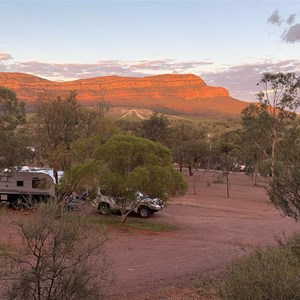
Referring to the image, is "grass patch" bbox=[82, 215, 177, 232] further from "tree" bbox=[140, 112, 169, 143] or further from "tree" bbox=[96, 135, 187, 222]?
"tree" bbox=[140, 112, 169, 143]

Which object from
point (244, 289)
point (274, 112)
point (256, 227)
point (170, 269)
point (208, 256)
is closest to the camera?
point (244, 289)

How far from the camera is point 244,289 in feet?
20.2

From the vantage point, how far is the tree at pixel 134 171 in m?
20.4

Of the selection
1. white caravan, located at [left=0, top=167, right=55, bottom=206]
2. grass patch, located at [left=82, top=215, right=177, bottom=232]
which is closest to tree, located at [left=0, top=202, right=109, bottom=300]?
grass patch, located at [left=82, top=215, right=177, bottom=232]

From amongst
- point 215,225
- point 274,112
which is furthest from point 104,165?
point 274,112

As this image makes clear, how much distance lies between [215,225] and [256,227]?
227 cm

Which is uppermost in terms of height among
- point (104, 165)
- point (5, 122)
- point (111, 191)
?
point (5, 122)

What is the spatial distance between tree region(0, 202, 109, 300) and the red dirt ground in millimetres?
2462

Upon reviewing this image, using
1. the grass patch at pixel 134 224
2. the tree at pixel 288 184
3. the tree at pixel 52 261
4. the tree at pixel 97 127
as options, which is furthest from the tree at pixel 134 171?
the tree at pixel 52 261

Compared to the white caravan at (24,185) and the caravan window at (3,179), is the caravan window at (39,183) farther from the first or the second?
the caravan window at (3,179)

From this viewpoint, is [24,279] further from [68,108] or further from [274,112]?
[274,112]

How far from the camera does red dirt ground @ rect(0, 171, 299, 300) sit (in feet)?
40.7

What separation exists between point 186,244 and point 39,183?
1103cm

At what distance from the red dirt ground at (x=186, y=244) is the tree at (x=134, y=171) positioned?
2074 millimetres
